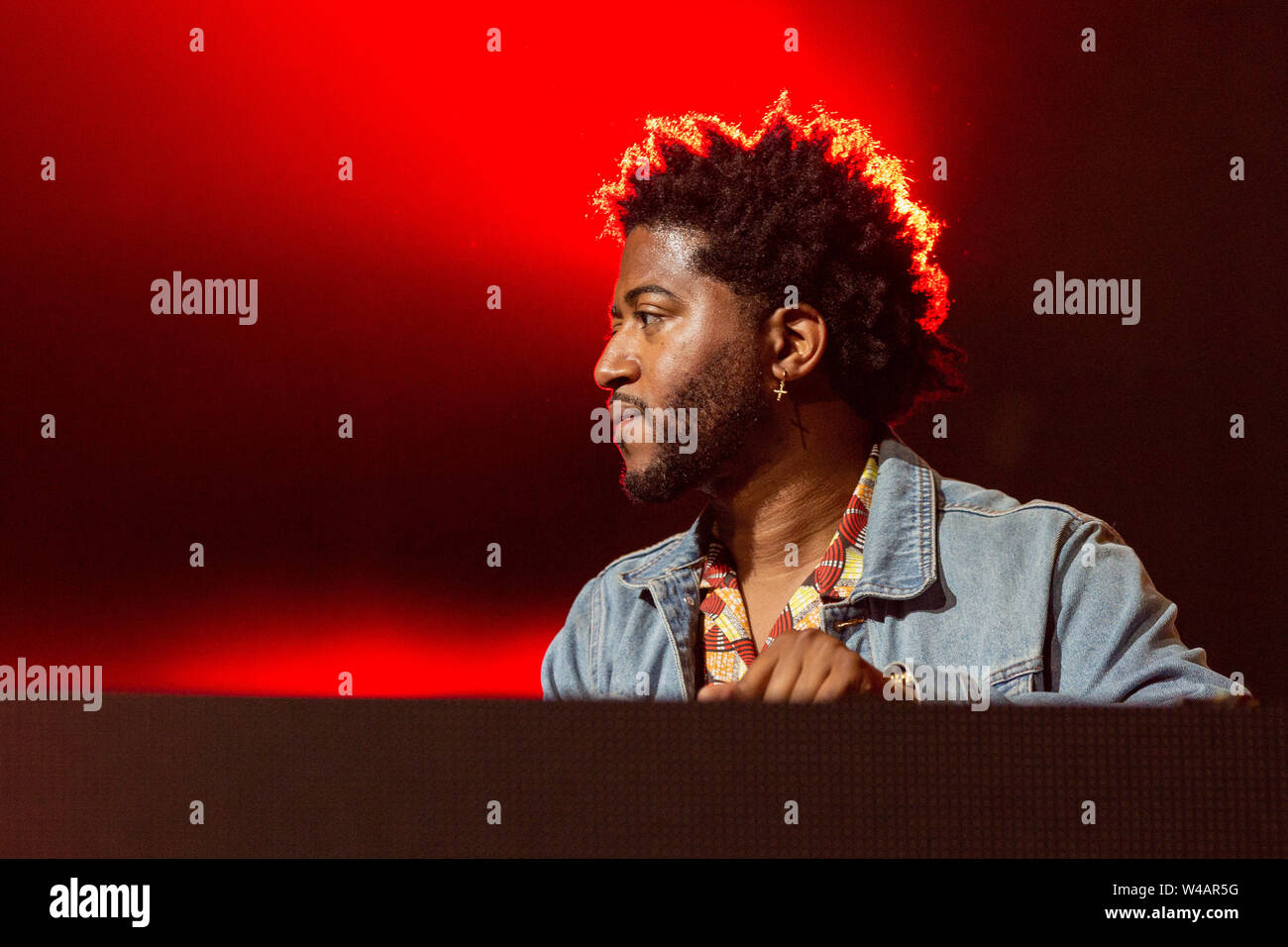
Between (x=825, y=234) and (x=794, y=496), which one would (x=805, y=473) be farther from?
(x=825, y=234)

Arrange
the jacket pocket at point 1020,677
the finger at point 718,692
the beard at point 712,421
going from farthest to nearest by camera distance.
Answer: the beard at point 712,421
the jacket pocket at point 1020,677
the finger at point 718,692

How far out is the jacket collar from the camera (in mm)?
1720

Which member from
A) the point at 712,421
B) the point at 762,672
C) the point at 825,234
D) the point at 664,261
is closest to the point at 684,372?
the point at 712,421

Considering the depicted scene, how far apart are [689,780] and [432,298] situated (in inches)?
57.1

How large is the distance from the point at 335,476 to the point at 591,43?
39.4 inches

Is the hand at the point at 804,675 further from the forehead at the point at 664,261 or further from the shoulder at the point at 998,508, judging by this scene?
the forehead at the point at 664,261

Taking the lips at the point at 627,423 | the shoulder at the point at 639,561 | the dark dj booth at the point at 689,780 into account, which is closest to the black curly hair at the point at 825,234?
the lips at the point at 627,423

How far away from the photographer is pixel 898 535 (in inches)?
69.2

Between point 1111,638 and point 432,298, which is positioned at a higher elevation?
point 432,298

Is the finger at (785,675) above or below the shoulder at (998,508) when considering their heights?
below

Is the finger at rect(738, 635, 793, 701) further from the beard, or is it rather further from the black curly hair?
the black curly hair

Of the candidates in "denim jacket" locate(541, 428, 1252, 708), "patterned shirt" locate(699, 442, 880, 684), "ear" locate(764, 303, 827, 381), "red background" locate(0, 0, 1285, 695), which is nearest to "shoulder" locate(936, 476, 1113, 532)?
"denim jacket" locate(541, 428, 1252, 708)

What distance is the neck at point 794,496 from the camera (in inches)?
73.9

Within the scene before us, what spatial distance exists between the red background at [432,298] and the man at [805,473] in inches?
9.3
